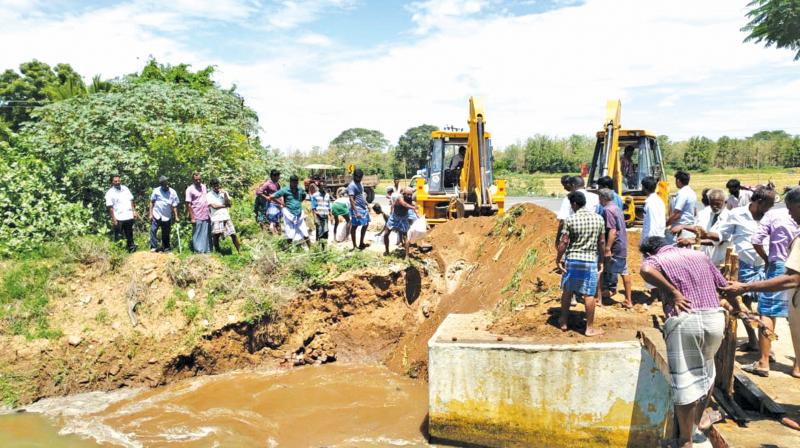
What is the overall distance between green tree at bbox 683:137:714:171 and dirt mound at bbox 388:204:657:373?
128 ft

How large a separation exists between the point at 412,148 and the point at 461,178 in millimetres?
37899

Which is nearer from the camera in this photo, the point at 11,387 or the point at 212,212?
the point at 11,387

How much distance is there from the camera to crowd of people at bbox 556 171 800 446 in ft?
14.2

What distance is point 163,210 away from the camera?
9.82 metres

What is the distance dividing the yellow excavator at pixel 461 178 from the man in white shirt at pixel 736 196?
4.06 meters

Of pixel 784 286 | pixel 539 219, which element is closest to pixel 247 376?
pixel 539 219

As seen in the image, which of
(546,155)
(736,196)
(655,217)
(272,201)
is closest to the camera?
(655,217)

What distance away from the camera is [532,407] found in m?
5.49

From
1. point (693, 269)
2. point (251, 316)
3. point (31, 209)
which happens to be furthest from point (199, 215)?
point (693, 269)

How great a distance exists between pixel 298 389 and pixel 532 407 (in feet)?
13.3

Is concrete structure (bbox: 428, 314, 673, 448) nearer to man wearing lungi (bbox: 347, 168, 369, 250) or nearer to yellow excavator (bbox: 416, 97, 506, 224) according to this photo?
man wearing lungi (bbox: 347, 168, 369, 250)

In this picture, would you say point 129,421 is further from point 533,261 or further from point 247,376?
point 533,261

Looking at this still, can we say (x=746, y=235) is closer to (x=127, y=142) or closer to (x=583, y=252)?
(x=583, y=252)

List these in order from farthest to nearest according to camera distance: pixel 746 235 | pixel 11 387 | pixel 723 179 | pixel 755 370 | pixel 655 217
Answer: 1. pixel 723 179
2. pixel 11 387
3. pixel 655 217
4. pixel 746 235
5. pixel 755 370
